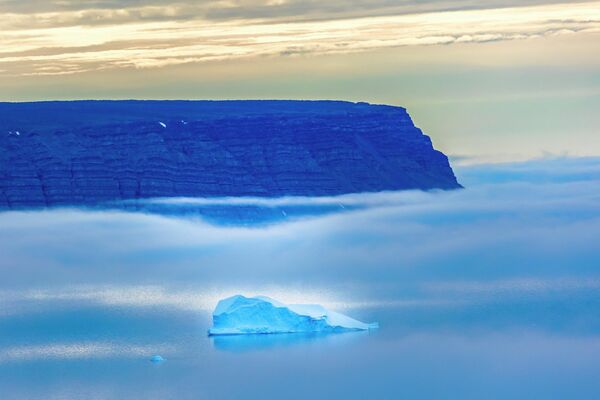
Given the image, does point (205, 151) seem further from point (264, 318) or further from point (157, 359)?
point (157, 359)

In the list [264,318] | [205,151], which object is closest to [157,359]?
[264,318]

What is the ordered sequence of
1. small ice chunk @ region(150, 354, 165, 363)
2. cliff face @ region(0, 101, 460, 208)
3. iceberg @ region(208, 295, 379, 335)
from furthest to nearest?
cliff face @ region(0, 101, 460, 208) < iceberg @ region(208, 295, 379, 335) < small ice chunk @ region(150, 354, 165, 363)

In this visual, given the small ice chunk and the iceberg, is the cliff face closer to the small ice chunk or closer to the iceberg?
the iceberg

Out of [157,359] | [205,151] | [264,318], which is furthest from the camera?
[205,151]

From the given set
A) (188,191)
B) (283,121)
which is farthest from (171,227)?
(283,121)

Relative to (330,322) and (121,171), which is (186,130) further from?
(330,322)

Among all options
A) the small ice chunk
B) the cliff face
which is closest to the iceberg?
the small ice chunk

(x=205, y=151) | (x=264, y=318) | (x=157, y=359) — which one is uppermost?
(x=205, y=151)
